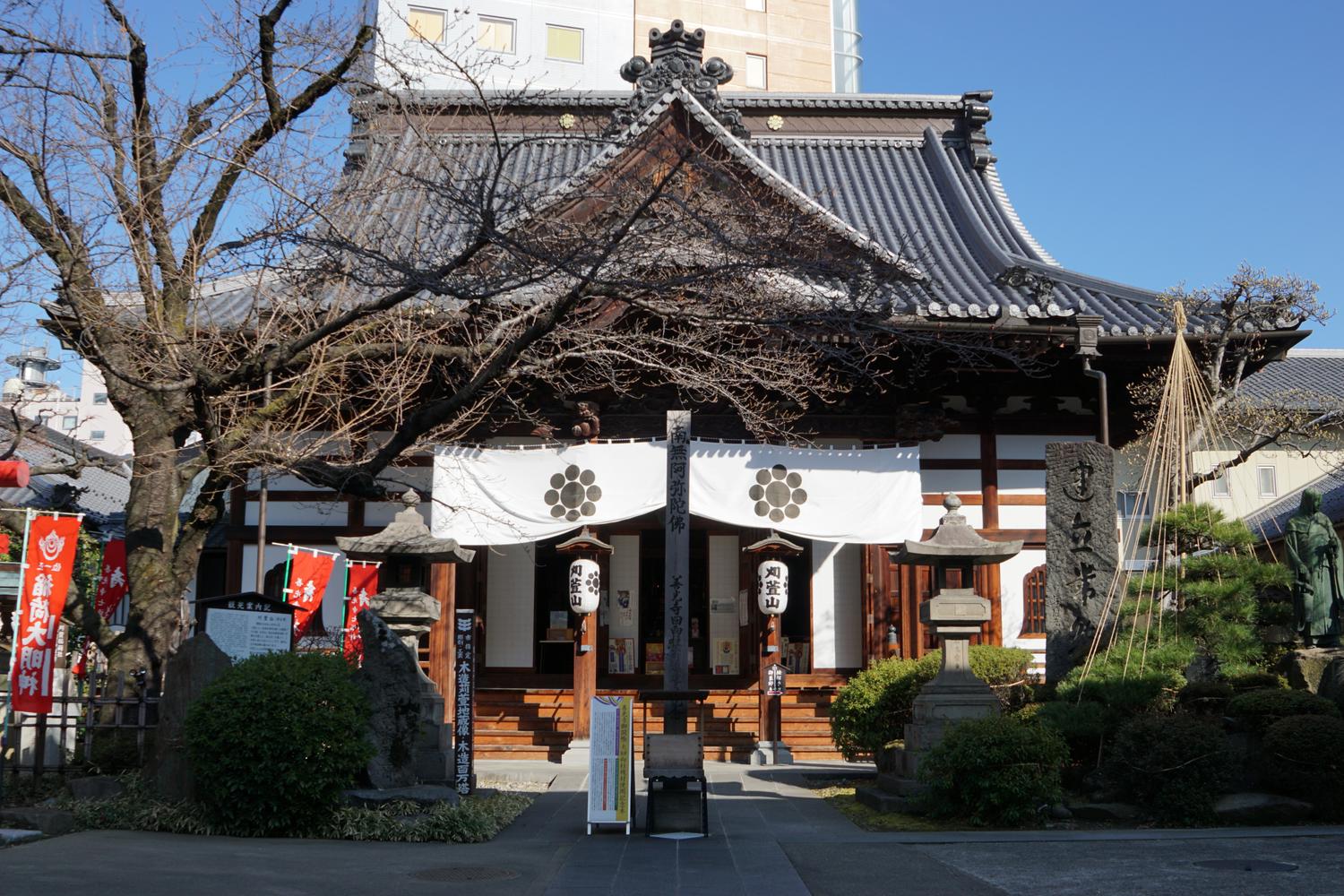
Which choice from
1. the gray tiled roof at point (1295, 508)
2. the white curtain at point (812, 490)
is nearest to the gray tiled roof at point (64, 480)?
the white curtain at point (812, 490)

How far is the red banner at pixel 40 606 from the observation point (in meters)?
10.4

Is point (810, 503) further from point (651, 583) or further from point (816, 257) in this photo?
point (816, 257)

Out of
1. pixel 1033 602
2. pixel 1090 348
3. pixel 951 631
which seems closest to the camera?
pixel 951 631

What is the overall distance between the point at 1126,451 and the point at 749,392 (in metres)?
5.94

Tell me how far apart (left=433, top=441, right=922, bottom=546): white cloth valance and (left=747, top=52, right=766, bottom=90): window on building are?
2561cm

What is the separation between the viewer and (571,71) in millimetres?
36406

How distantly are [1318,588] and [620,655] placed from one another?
10.6 m

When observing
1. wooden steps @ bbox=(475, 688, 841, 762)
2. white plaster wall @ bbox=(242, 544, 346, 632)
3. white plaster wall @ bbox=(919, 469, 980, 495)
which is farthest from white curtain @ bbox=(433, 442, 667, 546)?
white plaster wall @ bbox=(919, 469, 980, 495)

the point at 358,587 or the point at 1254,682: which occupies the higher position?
the point at 358,587

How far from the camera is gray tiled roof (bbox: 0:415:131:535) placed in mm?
12109

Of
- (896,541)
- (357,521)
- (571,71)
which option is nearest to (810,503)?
(896,541)

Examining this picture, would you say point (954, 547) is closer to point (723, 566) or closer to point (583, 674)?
point (583, 674)

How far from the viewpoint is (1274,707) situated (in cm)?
1010

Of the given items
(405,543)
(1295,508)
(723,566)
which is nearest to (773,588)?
(723,566)
